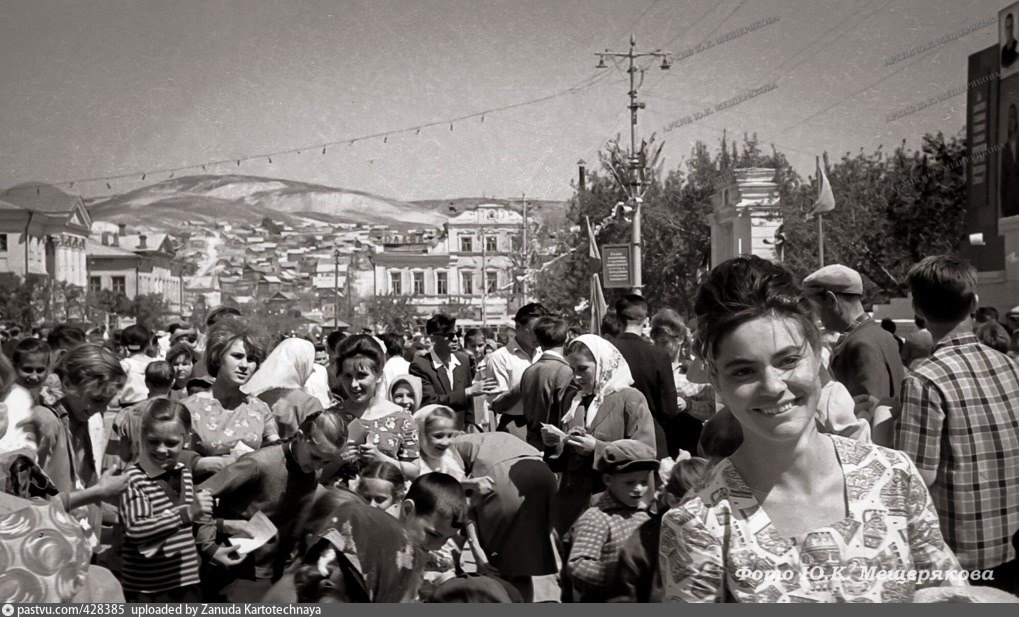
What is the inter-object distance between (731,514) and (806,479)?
168 mm

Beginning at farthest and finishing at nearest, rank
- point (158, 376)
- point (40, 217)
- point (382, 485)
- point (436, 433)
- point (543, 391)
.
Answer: point (40, 217), point (543, 391), point (158, 376), point (436, 433), point (382, 485)

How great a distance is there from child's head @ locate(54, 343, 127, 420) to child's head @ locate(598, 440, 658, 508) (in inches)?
97.4

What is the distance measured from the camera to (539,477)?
16.6 feet

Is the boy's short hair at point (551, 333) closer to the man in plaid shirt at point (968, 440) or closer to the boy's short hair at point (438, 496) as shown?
the boy's short hair at point (438, 496)

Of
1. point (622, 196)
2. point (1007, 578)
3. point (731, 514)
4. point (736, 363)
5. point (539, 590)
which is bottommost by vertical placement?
point (539, 590)

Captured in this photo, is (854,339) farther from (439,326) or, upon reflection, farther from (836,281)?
(439,326)

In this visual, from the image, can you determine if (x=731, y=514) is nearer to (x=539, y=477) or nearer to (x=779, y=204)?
(x=539, y=477)

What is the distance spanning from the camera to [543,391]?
6.59 m

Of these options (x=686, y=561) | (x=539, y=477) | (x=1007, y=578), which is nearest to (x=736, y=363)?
(x=686, y=561)

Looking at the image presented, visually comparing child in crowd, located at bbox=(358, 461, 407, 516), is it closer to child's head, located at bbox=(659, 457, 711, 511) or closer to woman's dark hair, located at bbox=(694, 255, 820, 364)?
child's head, located at bbox=(659, 457, 711, 511)

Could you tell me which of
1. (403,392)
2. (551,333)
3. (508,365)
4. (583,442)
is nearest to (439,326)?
(508,365)

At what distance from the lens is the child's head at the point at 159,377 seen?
21.2 ft

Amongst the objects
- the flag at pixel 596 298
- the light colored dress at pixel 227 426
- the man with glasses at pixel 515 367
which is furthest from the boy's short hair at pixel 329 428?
the flag at pixel 596 298

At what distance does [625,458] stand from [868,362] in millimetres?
1038
